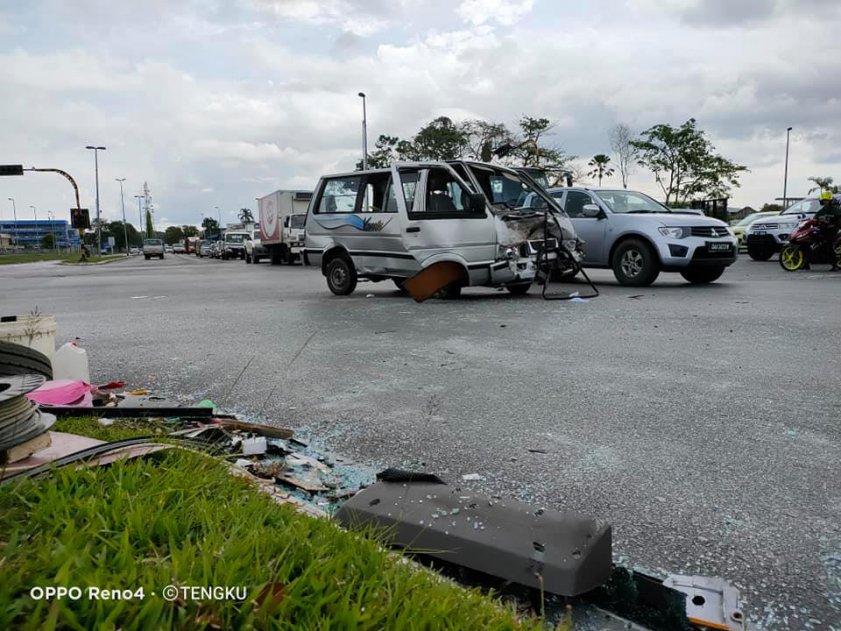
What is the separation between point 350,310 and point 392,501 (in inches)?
265

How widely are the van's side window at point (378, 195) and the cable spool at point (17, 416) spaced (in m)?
7.67

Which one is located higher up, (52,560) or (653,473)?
(52,560)

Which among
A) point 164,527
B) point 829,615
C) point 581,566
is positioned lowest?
point 829,615

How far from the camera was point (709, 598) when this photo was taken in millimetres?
1718

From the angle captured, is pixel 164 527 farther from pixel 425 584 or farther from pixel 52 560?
pixel 425 584

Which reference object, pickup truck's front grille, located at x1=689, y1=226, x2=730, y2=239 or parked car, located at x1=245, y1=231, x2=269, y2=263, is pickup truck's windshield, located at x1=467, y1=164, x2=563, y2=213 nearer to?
pickup truck's front grille, located at x1=689, y1=226, x2=730, y2=239

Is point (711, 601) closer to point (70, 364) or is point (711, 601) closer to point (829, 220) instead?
point (70, 364)

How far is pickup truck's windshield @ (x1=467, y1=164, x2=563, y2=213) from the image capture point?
33.0 feet

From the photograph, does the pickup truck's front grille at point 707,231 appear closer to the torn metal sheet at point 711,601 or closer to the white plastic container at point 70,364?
the white plastic container at point 70,364

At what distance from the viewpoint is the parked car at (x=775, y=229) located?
17639 mm

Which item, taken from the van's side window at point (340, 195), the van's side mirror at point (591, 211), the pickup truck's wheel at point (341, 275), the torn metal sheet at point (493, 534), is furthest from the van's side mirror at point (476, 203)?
the torn metal sheet at point (493, 534)

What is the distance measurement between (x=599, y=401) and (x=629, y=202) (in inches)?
347

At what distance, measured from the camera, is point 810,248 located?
13906 millimetres

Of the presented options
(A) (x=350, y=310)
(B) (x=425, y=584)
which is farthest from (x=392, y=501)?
(A) (x=350, y=310)
